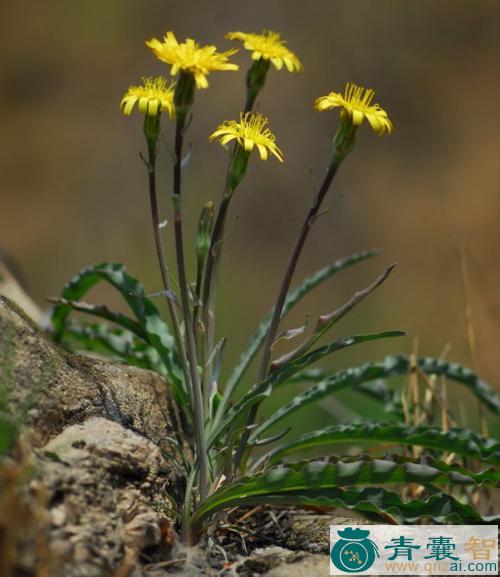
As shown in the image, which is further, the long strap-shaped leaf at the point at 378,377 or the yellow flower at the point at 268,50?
the long strap-shaped leaf at the point at 378,377

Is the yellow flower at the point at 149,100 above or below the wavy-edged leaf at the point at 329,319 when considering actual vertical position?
above

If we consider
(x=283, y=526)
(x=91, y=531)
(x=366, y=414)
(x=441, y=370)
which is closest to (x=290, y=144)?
(x=366, y=414)

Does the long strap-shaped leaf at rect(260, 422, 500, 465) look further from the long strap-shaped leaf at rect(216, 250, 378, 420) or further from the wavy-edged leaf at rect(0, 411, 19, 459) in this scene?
the wavy-edged leaf at rect(0, 411, 19, 459)

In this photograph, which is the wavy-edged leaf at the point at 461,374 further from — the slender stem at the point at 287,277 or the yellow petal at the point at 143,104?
the yellow petal at the point at 143,104

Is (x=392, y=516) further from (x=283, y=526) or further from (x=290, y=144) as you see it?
(x=290, y=144)

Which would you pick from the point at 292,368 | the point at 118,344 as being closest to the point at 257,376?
the point at 292,368

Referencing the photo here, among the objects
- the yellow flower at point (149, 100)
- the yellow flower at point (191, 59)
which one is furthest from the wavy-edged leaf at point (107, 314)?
the yellow flower at point (191, 59)
